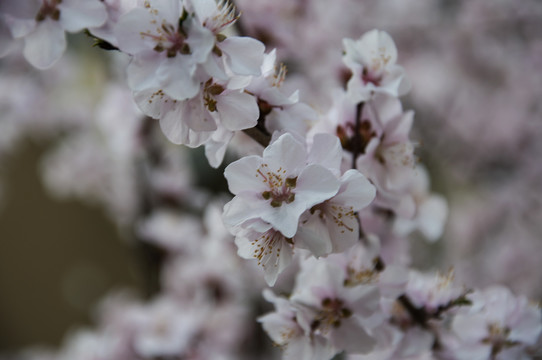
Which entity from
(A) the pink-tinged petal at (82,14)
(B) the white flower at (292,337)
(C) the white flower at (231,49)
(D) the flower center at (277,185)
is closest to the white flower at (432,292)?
(B) the white flower at (292,337)

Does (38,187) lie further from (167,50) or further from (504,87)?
(167,50)

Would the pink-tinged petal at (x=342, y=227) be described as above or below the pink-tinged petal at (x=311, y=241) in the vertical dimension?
above

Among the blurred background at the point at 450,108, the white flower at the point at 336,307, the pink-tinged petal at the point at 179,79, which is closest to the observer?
the pink-tinged petal at the point at 179,79

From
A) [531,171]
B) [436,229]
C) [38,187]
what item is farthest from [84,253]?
[436,229]

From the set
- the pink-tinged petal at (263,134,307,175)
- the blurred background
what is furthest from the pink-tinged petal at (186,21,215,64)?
the blurred background

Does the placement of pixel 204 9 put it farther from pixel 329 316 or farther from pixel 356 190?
pixel 329 316

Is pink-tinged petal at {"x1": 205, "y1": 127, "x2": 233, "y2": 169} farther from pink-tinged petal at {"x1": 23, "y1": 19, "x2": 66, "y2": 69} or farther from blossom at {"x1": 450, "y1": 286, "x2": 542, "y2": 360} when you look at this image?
blossom at {"x1": 450, "y1": 286, "x2": 542, "y2": 360}

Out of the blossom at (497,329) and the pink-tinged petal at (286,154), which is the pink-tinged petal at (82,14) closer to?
the pink-tinged petal at (286,154)
